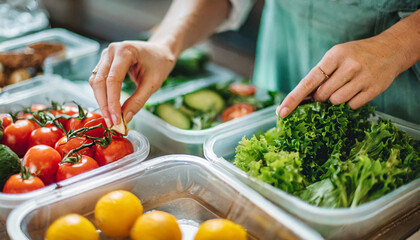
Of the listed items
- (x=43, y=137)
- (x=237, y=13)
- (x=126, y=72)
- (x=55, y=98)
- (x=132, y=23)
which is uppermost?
(x=237, y=13)

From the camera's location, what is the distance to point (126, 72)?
1417 millimetres

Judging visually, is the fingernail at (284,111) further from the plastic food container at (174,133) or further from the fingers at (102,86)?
the fingers at (102,86)

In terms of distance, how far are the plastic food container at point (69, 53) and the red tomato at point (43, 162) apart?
1079 mm

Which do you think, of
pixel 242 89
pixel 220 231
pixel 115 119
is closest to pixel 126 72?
pixel 115 119

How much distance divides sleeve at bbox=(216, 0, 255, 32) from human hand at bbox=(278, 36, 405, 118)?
0.88 m

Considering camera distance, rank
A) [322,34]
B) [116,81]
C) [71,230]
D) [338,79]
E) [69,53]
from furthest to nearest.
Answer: [69,53]
[322,34]
[116,81]
[338,79]
[71,230]

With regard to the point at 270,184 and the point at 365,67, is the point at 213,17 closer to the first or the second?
the point at 365,67

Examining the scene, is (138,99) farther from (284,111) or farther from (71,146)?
(284,111)

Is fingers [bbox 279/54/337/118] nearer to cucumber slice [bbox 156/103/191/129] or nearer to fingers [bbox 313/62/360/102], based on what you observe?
fingers [bbox 313/62/360/102]

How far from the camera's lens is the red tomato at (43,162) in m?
1.21

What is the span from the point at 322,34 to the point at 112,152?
1.07 m

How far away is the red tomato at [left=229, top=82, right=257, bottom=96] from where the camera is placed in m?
2.08

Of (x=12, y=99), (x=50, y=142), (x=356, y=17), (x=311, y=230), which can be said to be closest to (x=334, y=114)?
(x=311, y=230)

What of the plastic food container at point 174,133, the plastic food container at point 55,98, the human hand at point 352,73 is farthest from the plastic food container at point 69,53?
the human hand at point 352,73
